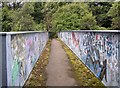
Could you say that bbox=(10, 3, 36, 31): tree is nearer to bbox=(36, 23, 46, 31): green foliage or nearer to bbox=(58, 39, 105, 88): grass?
bbox=(36, 23, 46, 31): green foliage

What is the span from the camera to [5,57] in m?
5.12

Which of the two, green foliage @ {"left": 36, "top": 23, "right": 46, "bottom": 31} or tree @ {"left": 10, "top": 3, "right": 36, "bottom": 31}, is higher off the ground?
tree @ {"left": 10, "top": 3, "right": 36, "bottom": 31}

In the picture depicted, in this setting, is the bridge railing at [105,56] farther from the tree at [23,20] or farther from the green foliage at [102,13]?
the tree at [23,20]

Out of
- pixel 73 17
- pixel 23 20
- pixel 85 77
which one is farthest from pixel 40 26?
pixel 85 77

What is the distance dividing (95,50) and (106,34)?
1751 mm

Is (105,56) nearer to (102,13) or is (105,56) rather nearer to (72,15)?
(72,15)

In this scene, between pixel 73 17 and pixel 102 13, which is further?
pixel 102 13

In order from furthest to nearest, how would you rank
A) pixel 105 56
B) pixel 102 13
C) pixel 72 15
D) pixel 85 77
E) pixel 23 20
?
pixel 23 20, pixel 102 13, pixel 72 15, pixel 85 77, pixel 105 56

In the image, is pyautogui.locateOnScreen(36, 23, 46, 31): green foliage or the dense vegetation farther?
pyautogui.locateOnScreen(36, 23, 46, 31): green foliage

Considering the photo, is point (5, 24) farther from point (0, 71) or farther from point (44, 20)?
point (0, 71)

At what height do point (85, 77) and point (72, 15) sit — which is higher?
point (72, 15)

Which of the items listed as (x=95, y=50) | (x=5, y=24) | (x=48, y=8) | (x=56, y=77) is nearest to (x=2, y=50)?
(x=56, y=77)

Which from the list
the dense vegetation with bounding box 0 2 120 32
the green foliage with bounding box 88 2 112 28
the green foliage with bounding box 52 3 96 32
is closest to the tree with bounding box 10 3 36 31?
the dense vegetation with bounding box 0 2 120 32

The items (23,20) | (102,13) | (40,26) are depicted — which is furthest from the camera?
(40,26)
